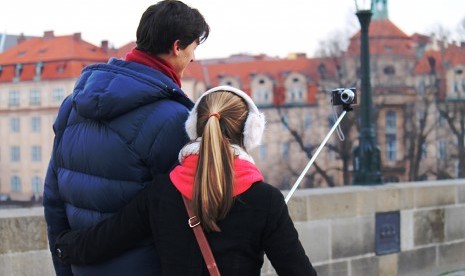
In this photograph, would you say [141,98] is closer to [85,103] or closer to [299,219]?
[85,103]

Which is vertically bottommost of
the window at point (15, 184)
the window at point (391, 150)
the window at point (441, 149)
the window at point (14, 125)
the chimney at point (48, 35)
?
the window at point (15, 184)

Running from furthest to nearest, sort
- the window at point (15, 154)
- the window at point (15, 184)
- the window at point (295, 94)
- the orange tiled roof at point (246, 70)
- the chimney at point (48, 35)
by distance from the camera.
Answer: the chimney at point (48, 35), the window at point (15, 154), the window at point (15, 184), the orange tiled roof at point (246, 70), the window at point (295, 94)

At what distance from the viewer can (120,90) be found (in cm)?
218

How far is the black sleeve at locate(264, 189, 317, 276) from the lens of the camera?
2.04 m

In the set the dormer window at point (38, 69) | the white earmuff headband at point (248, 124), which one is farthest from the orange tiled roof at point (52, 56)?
the white earmuff headband at point (248, 124)

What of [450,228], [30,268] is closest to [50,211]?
[30,268]

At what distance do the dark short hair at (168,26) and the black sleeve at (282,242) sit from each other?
54cm

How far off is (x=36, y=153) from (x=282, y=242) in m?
82.9

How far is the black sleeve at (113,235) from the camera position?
212cm

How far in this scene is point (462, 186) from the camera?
6.61m

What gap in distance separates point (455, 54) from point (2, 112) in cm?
5023

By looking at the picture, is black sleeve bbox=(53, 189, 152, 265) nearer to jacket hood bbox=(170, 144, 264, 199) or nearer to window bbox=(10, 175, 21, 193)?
jacket hood bbox=(170, 144, 264, 199)

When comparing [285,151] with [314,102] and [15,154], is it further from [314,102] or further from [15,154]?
[15,154]

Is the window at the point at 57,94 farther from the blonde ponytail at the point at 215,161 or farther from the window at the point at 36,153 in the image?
the blonde ponytail at the point at 215,161
